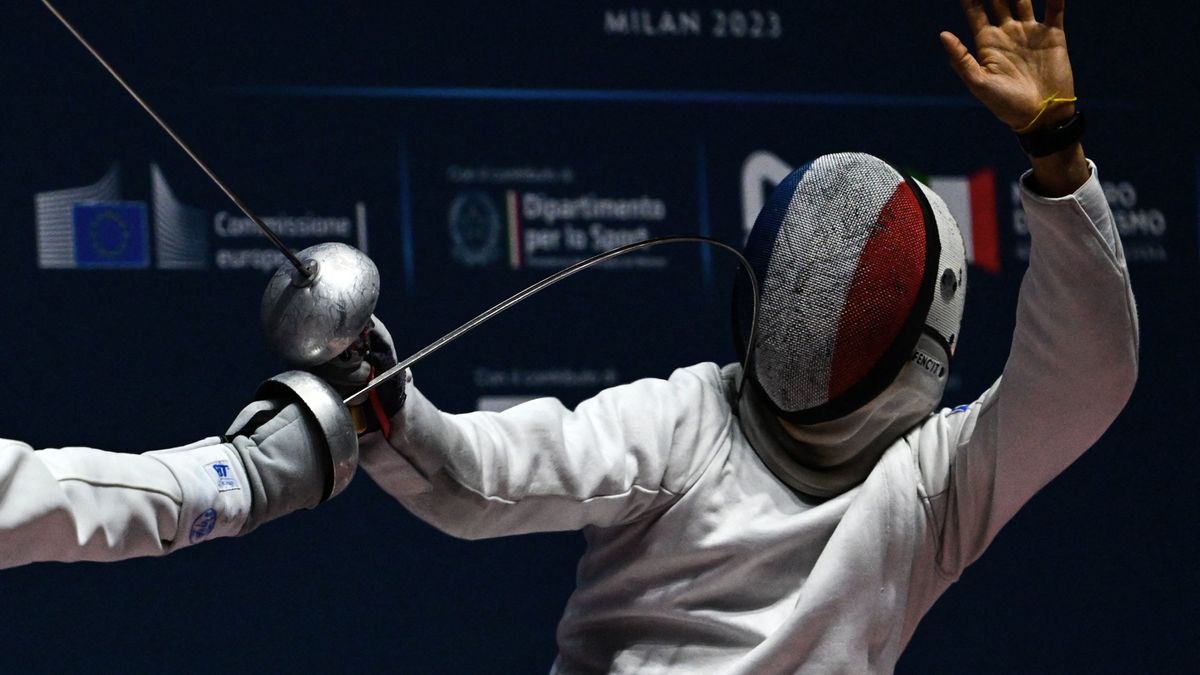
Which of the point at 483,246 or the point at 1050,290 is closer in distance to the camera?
the point at 1050,290

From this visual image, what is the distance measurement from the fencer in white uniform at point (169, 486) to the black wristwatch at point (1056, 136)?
30.5 inches

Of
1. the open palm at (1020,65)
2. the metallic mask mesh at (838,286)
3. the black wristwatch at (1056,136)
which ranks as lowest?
the metallic mask mesh at (838,286)

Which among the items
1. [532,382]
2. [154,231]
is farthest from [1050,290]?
[154,231]

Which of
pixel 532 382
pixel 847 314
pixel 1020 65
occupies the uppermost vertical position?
pixel 1020 65

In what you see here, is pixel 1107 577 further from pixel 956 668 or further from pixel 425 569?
pixel 425 569

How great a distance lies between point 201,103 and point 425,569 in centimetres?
94

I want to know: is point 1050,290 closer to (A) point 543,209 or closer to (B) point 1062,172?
(B) point 1062,172

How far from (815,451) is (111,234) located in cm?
141

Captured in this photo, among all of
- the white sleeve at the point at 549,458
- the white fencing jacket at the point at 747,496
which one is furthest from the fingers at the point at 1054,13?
the white sleeve at the point at 549,458

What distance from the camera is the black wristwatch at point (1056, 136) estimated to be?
158 cm

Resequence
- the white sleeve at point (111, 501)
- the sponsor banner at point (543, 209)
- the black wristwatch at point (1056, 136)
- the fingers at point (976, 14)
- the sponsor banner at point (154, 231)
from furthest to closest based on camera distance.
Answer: the sponsor banner at point (543, 209) → the sponsor banner at point (154, 231) → the fingers at point (976, 14) → the black wristwatch at point (1056, 136) → the white sleeve at point (111, 501)

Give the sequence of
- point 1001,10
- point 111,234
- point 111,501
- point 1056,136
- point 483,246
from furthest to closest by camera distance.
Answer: point 483,246
point 111,234
point 1001,10
point 1056,136
point 111,501

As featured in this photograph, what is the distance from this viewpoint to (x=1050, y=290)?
1618 mm

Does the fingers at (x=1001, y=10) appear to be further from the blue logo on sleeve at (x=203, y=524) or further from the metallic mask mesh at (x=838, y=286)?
the blue logo on sleeve at (x=203, y=524)
